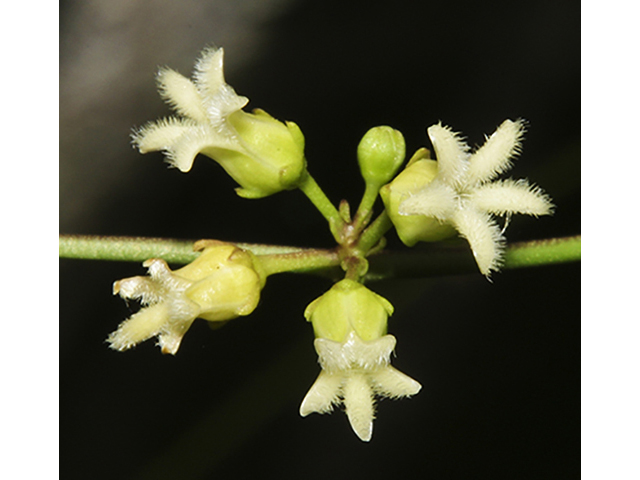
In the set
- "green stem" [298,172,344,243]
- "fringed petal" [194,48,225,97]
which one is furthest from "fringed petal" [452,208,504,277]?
"fringed petal" [194,48,225,97]

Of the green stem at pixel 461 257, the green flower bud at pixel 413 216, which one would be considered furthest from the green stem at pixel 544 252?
the green flower bud at pixel 413 216

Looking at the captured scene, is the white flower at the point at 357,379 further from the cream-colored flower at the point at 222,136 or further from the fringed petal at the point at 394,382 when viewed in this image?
the cream-colored flower at the point at 222,136

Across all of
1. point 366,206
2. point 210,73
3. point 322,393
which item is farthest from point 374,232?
point 210,73

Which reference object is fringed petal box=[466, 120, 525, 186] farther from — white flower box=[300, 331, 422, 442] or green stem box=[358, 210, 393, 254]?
white flower box=[300, 331, 422, 442]

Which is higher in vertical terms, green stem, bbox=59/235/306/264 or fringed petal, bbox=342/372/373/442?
green stem, bbox=59/235/306/264

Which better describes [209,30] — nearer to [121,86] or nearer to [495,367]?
[121,86]

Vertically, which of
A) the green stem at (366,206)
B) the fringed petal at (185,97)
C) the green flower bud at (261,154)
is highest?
the fringed petal at (185,97)

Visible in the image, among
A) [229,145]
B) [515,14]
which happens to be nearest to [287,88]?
[515,14]

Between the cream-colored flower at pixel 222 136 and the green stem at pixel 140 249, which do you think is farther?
the green stem at pixel 140 249
